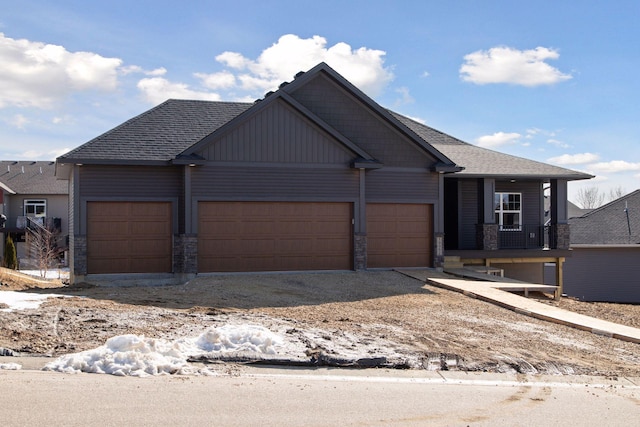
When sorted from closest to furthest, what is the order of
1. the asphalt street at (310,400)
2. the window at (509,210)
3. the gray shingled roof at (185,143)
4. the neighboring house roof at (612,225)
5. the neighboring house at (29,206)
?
1. the asphalt street at (310,400)
2. the gray shingled roof at (185,143)
3. the window at (509,210)
4. the neighboring house roof at (612,225)
5. the neighboring house at (29,206)

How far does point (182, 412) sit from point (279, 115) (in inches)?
545

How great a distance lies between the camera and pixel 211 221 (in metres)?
19.4

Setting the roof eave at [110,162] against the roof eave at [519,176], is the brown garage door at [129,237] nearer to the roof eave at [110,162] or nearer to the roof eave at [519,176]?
the roof eave at [110,162]

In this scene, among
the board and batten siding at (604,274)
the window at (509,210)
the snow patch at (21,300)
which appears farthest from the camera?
the board and batten siding at (604,274)

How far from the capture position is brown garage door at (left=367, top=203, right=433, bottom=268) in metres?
21.2

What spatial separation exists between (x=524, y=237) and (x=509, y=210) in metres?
1.19

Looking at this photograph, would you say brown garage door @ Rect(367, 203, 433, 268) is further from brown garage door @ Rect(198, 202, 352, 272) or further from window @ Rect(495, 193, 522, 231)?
window @ Rect(495, 193, 522, 231)

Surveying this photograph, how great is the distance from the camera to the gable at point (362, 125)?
2141 cm

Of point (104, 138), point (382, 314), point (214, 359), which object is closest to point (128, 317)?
point (214, 359)

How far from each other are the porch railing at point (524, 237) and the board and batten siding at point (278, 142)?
8.19m

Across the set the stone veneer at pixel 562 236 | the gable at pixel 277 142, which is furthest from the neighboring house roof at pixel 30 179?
the stone veneer at pixel 562 236

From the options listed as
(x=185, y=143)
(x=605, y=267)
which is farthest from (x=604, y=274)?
(x=185, y=143)

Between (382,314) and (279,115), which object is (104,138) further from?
(382,314)

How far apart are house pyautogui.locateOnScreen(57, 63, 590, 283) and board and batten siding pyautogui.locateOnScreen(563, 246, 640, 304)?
9.59m
